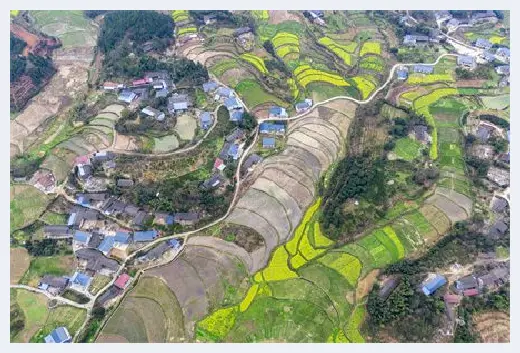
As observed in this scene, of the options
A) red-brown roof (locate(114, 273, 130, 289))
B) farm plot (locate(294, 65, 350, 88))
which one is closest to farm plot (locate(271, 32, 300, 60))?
farm plot (locate(294, 65, 350, 88))

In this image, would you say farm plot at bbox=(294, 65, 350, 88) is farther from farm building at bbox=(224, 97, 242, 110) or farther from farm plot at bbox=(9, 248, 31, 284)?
farm plot at bbox=(9, 248, 31, 284)

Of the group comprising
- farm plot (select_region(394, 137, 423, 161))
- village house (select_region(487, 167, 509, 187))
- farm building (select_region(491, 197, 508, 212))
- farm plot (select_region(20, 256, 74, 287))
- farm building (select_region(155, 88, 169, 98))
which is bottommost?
farm building (select_region(491, 197, 508, 212))

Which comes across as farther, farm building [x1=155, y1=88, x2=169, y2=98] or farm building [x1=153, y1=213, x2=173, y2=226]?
farm building [x1=155, y1=88, x2=169, y2=98]

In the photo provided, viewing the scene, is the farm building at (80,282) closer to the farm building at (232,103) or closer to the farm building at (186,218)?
the farm building at (186,218)

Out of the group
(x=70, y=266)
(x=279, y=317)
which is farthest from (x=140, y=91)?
(x=279, y=317)

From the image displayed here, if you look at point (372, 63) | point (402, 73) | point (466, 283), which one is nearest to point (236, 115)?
point (372, 63)

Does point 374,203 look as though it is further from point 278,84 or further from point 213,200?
point 278,84

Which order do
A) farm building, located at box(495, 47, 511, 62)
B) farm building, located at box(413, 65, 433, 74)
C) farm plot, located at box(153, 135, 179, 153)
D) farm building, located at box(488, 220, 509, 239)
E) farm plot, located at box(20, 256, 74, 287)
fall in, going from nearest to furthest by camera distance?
farm plot, located at box(20, 256, 74, 287) → farm building, located at box(488, 220, 509, 239) → farm plot, located at box(153, 135, 179, 153) → farm building, located at box(413, 65, 433, 74) → farm building, located at box(495, 47, 511, 62)
